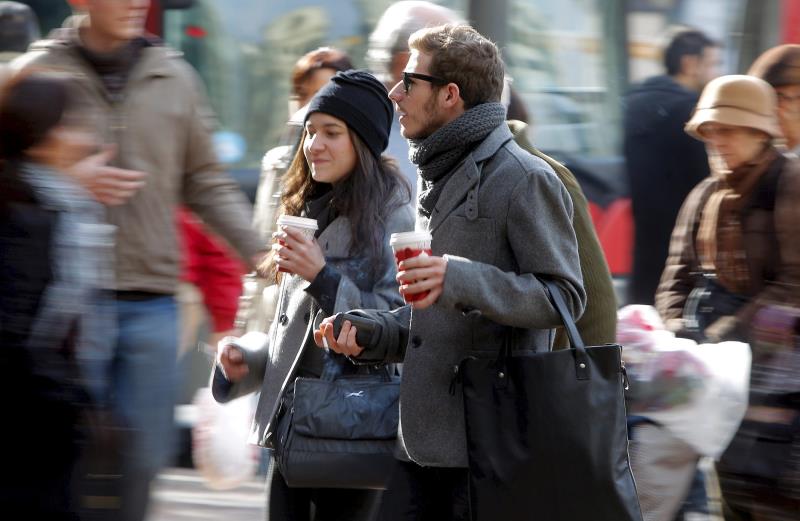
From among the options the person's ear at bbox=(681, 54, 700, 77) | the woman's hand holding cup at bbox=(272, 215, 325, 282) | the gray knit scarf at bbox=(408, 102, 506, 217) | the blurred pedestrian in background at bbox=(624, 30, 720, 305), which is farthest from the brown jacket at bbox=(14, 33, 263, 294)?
the person's ear at bbox=(681, 54, 700, 77)

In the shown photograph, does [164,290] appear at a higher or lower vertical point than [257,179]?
higher

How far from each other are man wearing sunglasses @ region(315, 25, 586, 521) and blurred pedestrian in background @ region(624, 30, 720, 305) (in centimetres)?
378

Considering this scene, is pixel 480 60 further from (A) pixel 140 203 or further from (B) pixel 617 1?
(B) pixel 617 1

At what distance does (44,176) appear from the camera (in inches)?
127

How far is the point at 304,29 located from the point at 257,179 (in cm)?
77

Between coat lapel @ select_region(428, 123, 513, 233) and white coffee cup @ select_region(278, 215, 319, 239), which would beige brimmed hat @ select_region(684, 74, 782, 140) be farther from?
white coffee cup @ select_region(278, 215, 319, 239)

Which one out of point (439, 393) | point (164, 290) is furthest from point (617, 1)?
point (439, 393)

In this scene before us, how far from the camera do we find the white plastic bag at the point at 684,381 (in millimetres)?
4344

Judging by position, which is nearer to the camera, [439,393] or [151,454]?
[439,393]

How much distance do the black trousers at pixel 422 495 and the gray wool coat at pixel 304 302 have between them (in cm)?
52

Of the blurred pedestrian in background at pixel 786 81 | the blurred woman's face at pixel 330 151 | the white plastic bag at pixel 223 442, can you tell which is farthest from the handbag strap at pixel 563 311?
the blurred pedestrian in background at pixel 786 81

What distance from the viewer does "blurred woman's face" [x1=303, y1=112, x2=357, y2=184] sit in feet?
13.5

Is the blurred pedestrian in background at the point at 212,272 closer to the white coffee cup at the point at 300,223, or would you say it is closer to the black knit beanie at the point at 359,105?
the black knit beanie at the point at 359,105

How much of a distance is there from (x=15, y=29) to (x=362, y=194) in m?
2.75
